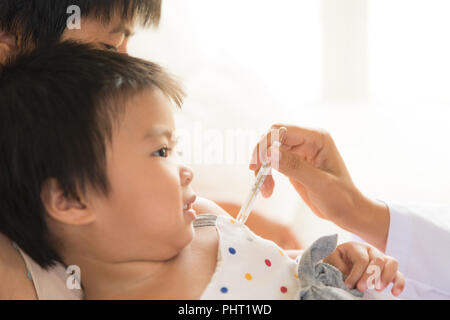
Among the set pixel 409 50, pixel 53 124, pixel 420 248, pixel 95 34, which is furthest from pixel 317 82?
pixel 53 124

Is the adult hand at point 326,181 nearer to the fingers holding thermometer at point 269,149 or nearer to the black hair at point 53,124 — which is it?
the fingers holding thermometer at point 269,149

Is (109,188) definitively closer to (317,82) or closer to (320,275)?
(320,275)

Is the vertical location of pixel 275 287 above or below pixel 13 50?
below

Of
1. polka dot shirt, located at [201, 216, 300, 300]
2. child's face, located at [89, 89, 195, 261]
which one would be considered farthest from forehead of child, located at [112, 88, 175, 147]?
polka dot shirt, located at [201, 216, 300, 300]

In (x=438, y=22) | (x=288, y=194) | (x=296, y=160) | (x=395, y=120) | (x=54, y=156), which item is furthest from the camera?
(x=438, y=22)

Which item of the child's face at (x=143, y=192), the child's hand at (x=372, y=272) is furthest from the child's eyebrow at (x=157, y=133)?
the child's hand at (x=372, y=272)

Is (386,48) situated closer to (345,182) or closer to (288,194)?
(288,194)

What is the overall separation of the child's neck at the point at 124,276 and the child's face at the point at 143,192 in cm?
2

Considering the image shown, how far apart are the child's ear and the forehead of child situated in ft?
0.35

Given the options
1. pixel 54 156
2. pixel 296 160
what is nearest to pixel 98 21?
pixel 54 156

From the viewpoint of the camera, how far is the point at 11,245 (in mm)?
831

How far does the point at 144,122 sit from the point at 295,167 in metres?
0.31

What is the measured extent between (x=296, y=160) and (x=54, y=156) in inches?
16.7

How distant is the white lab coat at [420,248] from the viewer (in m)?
1.00
